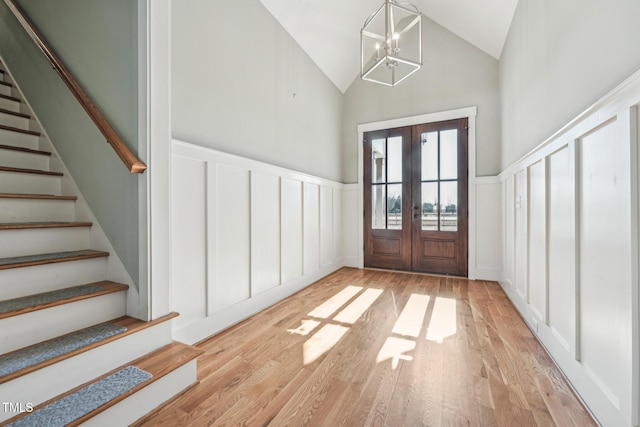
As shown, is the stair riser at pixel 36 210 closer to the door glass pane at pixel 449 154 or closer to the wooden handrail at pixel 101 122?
the wooden handrail at pixel 101 122

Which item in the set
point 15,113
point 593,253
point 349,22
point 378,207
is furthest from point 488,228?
point 15,113

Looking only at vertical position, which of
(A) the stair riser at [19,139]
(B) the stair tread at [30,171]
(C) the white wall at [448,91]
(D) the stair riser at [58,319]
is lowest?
(D) the stair riser at [58,319]

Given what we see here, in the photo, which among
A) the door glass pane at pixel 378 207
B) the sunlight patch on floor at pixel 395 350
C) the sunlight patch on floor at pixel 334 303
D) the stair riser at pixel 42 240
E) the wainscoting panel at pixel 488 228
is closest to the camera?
the stair riser at pixel 42 240

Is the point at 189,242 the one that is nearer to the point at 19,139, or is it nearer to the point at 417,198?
the point at 19,139

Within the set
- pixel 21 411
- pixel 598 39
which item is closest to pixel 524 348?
pixel 598 39

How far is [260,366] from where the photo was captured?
1777 mm

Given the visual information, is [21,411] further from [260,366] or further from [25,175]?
[25,175]

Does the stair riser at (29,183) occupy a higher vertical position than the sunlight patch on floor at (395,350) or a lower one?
higher

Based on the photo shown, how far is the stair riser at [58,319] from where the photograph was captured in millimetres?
1233

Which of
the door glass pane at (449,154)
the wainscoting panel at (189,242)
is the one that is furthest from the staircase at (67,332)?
the door glass pane at (449,154)

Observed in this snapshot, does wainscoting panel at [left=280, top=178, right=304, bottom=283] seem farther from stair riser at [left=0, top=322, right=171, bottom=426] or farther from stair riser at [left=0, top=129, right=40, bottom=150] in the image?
stair riser at [left=0, top=129, right=40, bottom=150]

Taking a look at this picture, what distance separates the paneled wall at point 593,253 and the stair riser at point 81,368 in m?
2.22

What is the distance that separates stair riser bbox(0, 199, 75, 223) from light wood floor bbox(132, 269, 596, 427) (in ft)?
4.63

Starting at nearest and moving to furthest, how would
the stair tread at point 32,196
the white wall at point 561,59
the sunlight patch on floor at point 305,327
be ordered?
the white wall at point 561,59 → the stair tread at point 32,196 → the sunlight patch on floor at point 305,327
